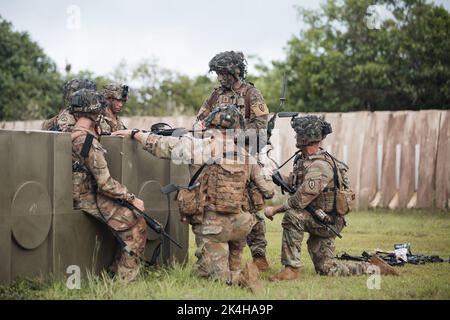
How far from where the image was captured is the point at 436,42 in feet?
64.4

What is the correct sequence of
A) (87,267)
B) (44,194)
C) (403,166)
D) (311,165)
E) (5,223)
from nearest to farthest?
(5,223) → (44,194) → (87,267) → (311,165) → (403,166)

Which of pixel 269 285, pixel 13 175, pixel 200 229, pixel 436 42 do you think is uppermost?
pixel 436 42

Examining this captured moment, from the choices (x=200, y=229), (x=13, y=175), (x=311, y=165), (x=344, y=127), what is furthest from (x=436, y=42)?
(x=13, y=175)

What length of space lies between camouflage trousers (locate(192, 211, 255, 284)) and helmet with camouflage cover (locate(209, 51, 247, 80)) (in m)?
2.13

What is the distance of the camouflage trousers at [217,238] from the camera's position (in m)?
7.17

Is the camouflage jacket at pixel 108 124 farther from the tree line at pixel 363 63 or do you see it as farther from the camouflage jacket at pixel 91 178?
the tree line at pixel 363 63

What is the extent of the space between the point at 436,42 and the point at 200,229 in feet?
46.5

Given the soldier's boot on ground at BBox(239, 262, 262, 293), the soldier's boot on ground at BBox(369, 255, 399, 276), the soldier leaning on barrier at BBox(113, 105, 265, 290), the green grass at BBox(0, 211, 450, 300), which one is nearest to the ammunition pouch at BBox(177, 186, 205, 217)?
the soldier leaning on barrier at BBox(113, 105, 265, 290)

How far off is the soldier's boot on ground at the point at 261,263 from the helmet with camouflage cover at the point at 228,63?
A: 2224mm

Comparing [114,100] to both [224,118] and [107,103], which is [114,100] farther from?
[224,118]

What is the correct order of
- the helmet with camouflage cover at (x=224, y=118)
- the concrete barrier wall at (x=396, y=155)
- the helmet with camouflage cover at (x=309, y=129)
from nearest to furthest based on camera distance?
the helmet with camouflage cover at (x=224, y=118)
the helmet with camouflage cover at (x=309, y=129)
the concrete barrier wall at (x=396, y=155)

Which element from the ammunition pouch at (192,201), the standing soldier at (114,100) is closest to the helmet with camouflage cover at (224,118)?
the ammunition pouch at (192,201)

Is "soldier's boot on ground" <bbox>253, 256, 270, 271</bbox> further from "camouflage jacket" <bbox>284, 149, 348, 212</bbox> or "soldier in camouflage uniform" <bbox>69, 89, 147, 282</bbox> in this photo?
"soldier in camouflage uniform" <bbox>69, 89, 147, 282</bbox>

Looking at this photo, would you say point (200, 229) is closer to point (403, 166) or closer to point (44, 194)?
point (44, 194)
